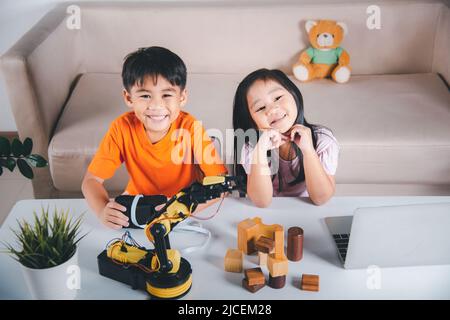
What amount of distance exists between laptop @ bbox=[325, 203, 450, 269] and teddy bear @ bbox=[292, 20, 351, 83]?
52 centimetres

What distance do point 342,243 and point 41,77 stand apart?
879mm

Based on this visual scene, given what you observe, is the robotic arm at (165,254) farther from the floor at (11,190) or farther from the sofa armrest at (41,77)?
the floor at (11,190)

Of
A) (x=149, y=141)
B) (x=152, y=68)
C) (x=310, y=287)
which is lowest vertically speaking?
(x=310, y=287)

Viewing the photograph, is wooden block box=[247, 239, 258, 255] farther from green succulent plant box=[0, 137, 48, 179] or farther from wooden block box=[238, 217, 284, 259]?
green succulent plant box=[0, 137, 48, 179]

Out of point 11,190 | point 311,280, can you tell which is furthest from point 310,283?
point 11,190

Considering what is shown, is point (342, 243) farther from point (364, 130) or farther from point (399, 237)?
point (364, 130)

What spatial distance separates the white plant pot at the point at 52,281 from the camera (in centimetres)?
80

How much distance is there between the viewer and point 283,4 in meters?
1.40

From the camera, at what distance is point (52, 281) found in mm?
812

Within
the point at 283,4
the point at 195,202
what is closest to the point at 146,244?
the point at 195,202

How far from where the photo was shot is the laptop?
2.75 ft

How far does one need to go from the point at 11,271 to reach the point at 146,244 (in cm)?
24

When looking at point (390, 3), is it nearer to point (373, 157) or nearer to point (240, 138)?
point (373, 157)

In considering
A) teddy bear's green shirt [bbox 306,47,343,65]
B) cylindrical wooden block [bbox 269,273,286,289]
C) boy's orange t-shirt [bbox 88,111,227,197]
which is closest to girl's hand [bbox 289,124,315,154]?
boy's orange t-shirt [bbox 88,111,227,197]
